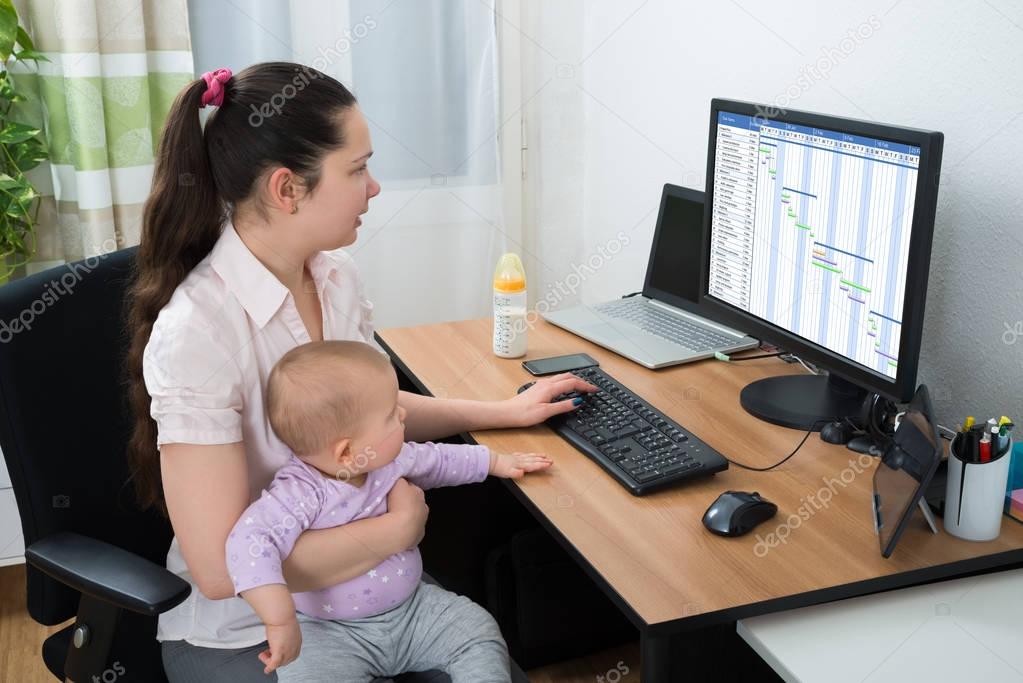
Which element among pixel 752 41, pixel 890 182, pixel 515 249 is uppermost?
pixel 752 41

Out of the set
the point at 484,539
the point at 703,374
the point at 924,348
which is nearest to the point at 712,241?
the point at 703,374

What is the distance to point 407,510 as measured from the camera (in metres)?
1.30

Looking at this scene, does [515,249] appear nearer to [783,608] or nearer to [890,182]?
[890,182]

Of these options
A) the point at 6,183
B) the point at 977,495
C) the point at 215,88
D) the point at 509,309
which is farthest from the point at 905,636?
the point at 6,183

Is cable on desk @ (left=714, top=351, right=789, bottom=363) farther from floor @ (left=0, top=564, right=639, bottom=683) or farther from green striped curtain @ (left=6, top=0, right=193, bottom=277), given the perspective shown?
green striped curtain @ (left=6, top=0, right=193, bottom=277)

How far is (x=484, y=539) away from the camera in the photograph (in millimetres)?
2061

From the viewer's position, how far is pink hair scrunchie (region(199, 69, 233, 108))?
1.28 m

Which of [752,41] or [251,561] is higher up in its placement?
[752,41]

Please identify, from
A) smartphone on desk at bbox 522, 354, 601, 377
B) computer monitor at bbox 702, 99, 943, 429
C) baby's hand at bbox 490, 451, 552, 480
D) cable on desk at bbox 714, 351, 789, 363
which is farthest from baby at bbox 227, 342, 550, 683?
cable on desk at bbox 714, 351, 789, 363

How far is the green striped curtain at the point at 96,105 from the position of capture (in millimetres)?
2240

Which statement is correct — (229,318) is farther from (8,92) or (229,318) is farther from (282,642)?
(8,92)

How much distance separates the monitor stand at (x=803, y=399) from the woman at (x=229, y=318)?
60cm

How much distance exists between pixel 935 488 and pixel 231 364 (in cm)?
92

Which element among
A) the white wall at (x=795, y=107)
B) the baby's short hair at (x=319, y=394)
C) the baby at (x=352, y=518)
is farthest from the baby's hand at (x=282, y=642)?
the white wall at (x=795, y=107)
